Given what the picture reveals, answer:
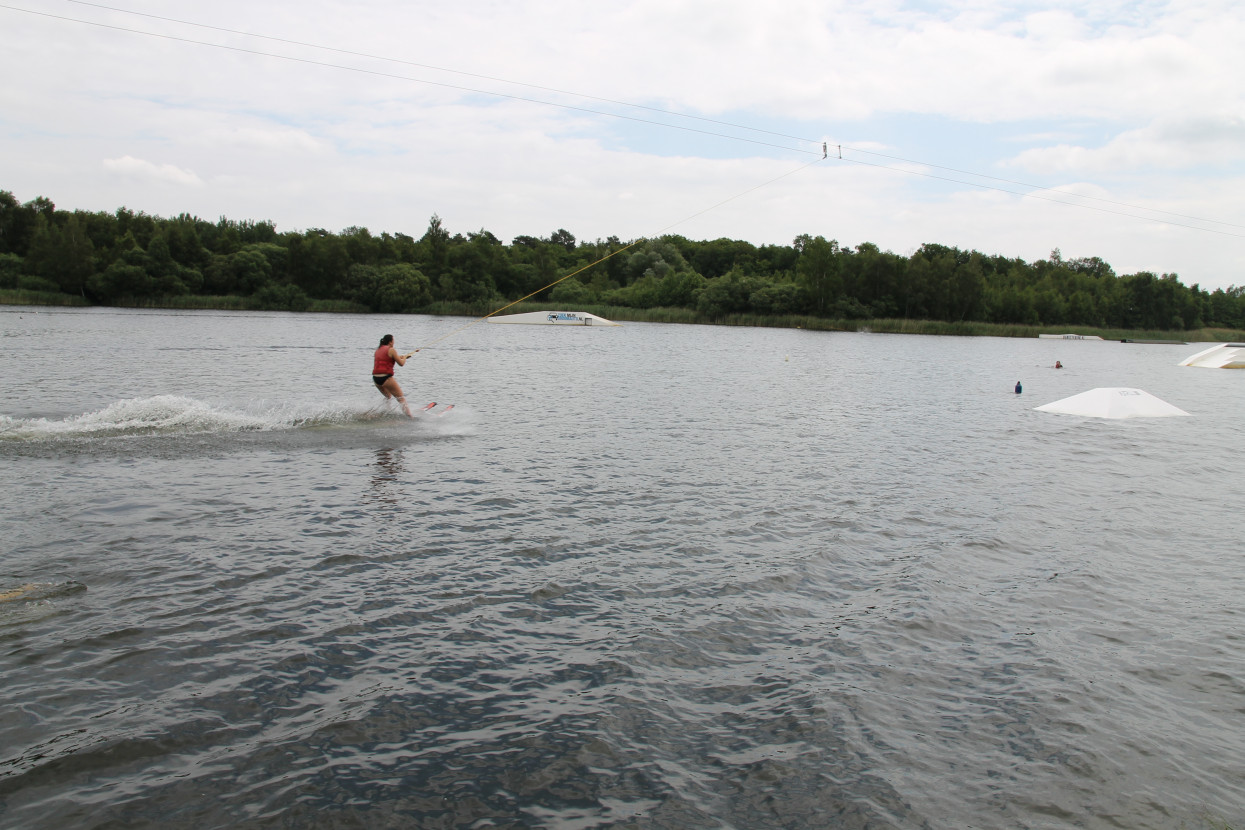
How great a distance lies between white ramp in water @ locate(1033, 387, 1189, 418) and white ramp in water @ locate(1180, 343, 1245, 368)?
4011 cm

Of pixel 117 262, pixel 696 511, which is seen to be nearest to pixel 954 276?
pixel 117 262

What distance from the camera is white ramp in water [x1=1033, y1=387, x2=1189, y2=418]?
29.1 meters

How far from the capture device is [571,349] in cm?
6006

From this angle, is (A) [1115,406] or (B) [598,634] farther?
(A) [1115,406]

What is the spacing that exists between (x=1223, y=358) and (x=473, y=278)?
120502 mm

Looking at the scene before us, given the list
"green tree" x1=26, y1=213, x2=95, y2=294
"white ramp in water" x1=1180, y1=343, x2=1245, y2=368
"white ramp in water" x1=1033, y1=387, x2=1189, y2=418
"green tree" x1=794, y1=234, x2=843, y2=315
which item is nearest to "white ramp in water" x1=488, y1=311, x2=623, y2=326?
"green tree" x1=794, y1=234, x2=843, y2=315

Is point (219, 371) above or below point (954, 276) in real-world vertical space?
below

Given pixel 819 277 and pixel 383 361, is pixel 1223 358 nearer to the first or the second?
pixel 383 361

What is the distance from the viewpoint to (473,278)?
154 meters

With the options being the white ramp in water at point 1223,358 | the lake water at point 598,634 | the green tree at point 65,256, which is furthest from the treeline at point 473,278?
the lake water at point 598,634

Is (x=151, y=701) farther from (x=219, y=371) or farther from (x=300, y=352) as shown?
(x=300, y=352)

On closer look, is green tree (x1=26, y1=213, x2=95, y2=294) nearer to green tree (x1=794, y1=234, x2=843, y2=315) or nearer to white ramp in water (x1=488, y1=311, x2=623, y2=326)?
white ramp in water (x1=488, y1=311, x2=623, y2=326)

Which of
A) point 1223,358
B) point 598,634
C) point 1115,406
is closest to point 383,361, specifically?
point 598,634

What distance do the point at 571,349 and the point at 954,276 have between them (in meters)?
105
